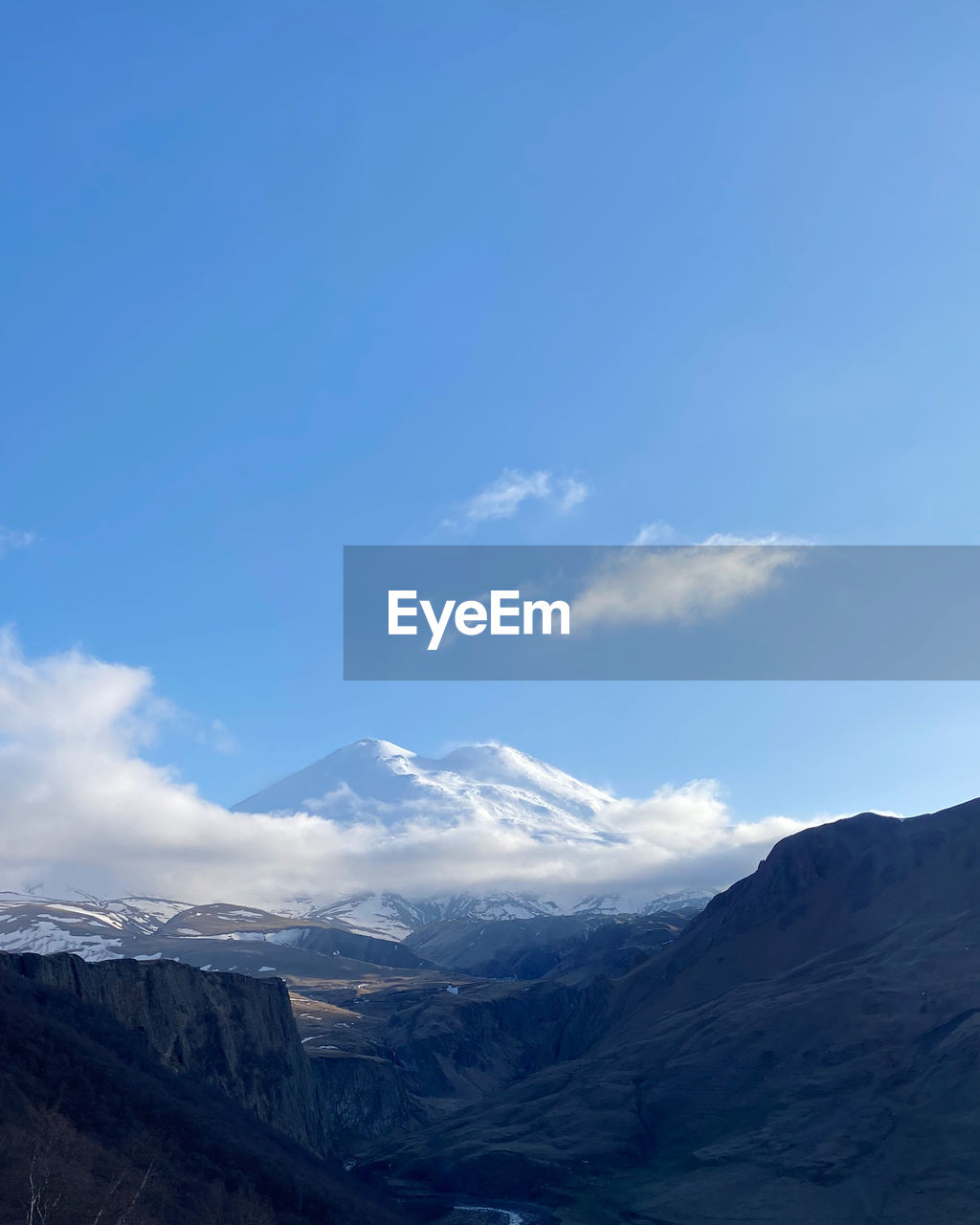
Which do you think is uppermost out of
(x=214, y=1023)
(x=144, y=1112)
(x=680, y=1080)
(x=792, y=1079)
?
(x=144, y=1112)

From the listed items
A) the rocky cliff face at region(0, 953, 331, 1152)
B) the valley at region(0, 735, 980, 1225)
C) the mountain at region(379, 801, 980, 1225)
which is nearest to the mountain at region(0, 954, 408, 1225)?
the rocky cliff face at region(0, 953, 331, 1152)

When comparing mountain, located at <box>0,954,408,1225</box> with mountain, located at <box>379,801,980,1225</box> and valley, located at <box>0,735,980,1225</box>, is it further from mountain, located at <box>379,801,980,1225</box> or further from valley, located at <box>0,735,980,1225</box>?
mountain, located at <box>379,801,980,1225</box>

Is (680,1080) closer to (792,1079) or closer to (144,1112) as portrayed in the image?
A: (792,1079)

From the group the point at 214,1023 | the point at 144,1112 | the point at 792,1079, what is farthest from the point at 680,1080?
the point at 144,1112

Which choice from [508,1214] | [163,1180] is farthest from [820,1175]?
[163,1180]

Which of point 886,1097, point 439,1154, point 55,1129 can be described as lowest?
point 439,1154

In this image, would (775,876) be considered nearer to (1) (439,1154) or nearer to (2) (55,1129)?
(1) (439,1154)
